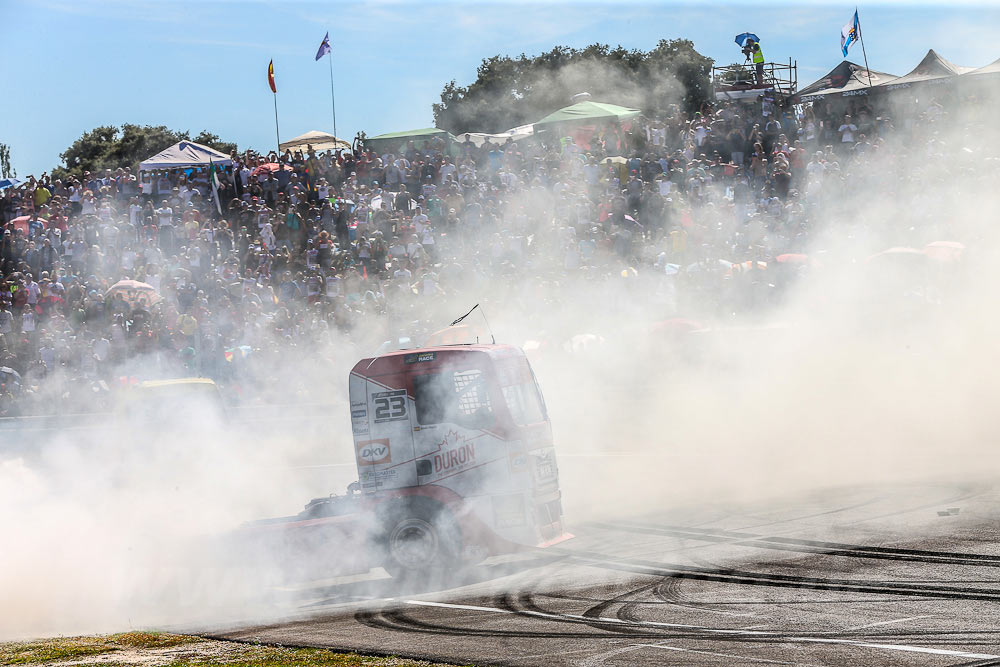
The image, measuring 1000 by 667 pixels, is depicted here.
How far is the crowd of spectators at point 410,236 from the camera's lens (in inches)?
722

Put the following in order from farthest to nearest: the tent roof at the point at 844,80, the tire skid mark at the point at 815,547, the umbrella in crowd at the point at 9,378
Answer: the tent roof at the point at 844,80, the umbrella in crowd at the point at 9,378, the tire skid mark at the point at 815,547

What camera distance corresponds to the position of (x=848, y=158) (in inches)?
779

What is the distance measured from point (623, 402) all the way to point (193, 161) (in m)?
15.5

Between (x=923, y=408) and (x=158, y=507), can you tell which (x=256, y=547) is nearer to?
(x=158, y=507)

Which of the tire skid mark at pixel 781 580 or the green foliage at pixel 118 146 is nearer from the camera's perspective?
the tire skid mark at pixel 781 580

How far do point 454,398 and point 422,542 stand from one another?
52.1 inches

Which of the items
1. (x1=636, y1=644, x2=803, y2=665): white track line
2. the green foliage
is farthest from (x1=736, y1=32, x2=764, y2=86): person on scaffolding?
the green foliage

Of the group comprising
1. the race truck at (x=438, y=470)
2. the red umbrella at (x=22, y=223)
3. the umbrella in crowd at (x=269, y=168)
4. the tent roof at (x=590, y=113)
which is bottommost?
the race truck at (x=438, y=470)

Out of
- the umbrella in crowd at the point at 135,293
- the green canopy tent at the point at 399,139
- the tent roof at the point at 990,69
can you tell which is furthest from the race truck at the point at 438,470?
the green canopy tent at the point at 399,139

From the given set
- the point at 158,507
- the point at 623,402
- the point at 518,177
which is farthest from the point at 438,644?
the point at 518,177

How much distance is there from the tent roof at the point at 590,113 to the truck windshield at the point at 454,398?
55.1ft

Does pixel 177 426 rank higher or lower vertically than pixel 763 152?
lower

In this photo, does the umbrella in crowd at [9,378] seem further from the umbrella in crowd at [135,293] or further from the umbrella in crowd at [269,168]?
the umbrella in crowd at [269,168]

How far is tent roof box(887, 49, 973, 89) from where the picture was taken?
22922 millimetres
